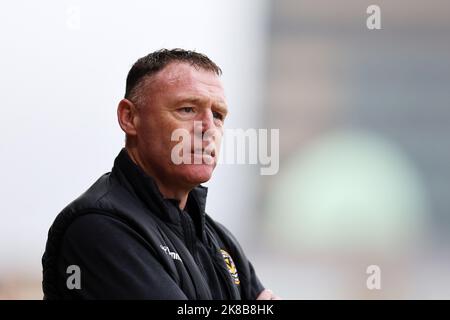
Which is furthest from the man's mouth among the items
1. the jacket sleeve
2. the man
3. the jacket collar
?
the jacket sleeve

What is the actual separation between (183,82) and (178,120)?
0.08 metres

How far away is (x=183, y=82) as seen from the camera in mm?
1567

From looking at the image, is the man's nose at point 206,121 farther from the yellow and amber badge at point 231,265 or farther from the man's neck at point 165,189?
the yellow and amber badge at point 231,265

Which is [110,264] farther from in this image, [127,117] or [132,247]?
[127,117]

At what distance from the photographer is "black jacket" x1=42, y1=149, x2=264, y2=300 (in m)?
1.38

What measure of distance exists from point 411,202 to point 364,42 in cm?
370

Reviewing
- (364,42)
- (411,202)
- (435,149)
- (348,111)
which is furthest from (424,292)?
(435,149)

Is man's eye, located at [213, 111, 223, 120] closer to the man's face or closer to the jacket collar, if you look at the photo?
Answer: the man's face

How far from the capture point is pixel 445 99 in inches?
598

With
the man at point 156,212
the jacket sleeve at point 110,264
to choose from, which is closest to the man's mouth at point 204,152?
the man at point 156,212

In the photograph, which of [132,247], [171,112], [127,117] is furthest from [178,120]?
[132,247]

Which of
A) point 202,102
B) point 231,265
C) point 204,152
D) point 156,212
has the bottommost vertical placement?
point 231,265

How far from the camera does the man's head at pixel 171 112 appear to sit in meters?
1.56

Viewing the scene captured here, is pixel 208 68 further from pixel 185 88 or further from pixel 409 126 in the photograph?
pixel 409 126
